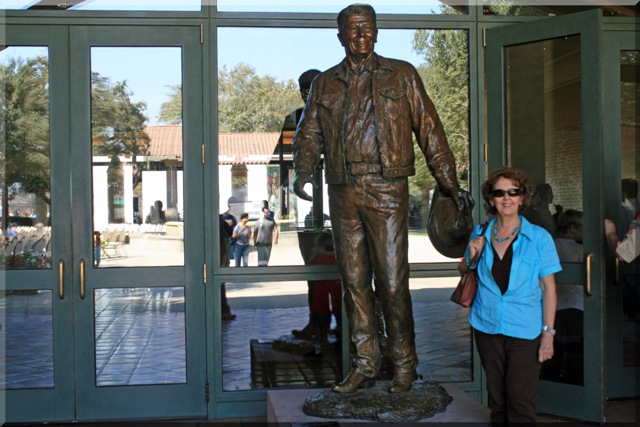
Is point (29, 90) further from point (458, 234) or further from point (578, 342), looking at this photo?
point (578, 342)

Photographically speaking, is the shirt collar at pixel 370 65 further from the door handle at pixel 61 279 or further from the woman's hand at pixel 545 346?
the door handle at pixel 61 279

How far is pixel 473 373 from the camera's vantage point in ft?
19.5

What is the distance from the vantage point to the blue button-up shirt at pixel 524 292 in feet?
11.8

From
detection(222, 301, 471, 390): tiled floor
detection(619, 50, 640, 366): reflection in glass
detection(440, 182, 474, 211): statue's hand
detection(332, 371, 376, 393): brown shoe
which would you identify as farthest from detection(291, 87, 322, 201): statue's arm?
detection(619, 50, 640, 366): reflection in glass

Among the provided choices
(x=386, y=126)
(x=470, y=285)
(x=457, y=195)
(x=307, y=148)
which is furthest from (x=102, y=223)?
(x=470, y=285)

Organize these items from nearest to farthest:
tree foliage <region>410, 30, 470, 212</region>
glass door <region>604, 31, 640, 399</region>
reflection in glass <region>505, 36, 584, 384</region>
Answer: reflection in glass <region>505, 36, 584, 384</region>
tree foliage <region>410, 30, 470, 212</region>
glass door <region>604, 31, 640, 399</region>

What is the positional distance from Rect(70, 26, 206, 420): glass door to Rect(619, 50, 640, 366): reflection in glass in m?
3.19

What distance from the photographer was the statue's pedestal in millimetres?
4188

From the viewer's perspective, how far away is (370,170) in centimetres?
440

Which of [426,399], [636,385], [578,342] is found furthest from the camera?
[636,385]

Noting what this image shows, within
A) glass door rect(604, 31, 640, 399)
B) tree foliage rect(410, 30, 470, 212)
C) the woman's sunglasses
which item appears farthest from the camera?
glass door rect(604, 31, 640, 399)

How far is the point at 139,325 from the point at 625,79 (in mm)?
4060

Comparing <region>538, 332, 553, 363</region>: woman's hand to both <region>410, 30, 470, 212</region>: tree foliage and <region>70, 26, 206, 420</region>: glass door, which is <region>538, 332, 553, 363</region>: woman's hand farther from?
<region>70, 26, 206, 420</region>: glass door

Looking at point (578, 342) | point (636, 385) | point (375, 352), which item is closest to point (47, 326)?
point (375, 352)
